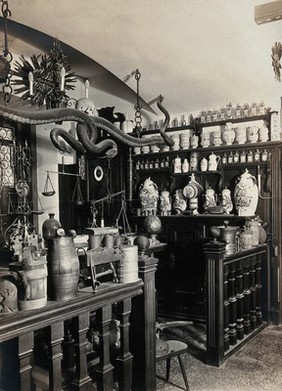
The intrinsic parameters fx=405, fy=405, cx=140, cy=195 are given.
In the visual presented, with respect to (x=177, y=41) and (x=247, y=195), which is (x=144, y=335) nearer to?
(x=247, y=195)

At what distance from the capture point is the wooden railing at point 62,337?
161 cm

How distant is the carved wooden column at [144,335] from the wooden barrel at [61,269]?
0.58m

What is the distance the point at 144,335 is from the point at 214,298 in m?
1.43

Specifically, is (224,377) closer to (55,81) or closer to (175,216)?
(175,216)

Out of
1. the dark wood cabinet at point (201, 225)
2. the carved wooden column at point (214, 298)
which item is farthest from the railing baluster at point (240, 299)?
the dark wood cabinet at point (201, 225)

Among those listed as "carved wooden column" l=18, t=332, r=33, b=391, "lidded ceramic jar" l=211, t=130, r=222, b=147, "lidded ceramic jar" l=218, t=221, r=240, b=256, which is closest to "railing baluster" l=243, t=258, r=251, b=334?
"lidded ceramic jar" l=218, t=221, r=240, b=256

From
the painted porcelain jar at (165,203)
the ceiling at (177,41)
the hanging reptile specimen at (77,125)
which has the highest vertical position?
the ceiling at (177,41)

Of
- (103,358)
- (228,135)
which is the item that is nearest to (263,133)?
(228,135)

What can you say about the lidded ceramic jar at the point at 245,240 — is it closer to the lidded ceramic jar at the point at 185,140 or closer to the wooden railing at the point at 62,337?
the lidded ceramic jar at the point at 185,140

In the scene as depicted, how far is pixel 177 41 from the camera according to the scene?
443cm

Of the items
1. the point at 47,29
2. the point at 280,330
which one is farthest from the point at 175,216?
the point at 47,29

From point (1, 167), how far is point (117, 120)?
1900 millimetres

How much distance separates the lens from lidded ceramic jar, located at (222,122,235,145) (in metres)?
5.04

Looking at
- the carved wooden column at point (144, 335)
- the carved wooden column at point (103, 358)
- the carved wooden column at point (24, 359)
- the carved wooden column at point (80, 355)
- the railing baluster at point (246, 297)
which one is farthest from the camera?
the railing baluster at point (246, 297)
